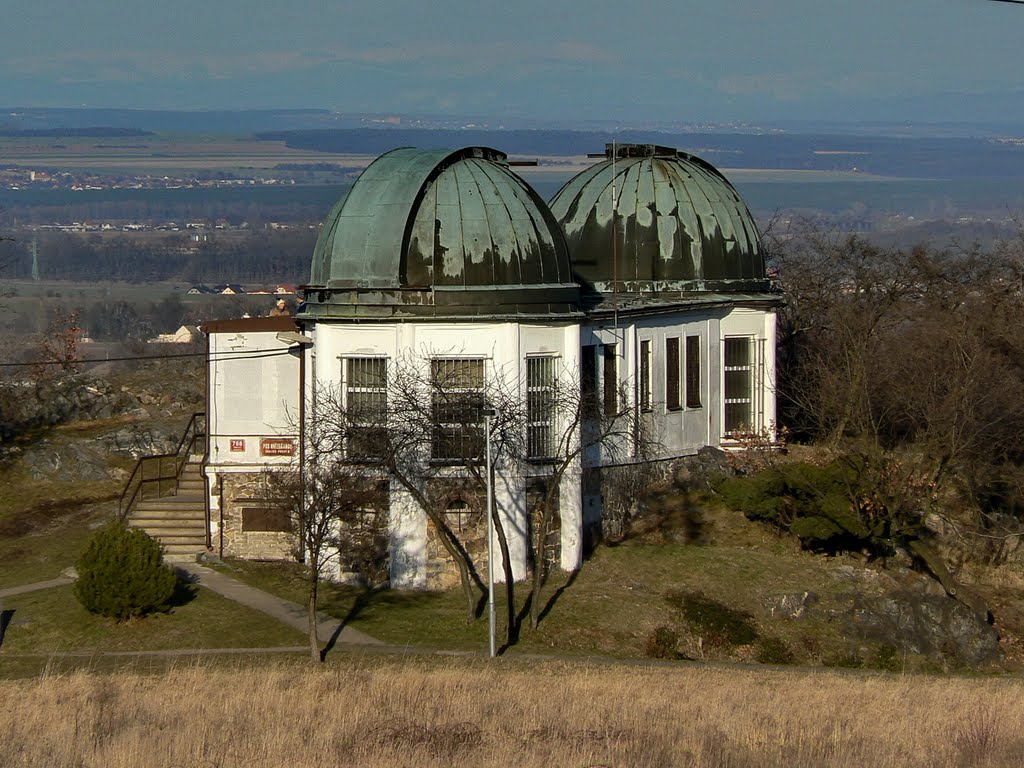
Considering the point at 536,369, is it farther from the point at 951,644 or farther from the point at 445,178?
the point at 951,644

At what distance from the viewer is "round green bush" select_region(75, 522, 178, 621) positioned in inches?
1300

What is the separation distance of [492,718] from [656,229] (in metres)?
19.7

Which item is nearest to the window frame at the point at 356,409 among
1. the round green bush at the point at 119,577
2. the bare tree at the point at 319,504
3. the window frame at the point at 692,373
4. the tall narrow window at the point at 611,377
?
the bare tree at the point at 319,504

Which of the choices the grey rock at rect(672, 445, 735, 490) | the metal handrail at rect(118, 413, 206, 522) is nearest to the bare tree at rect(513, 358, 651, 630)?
the grey rock at rect(672, 445, 735, 490)

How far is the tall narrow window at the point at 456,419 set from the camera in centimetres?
3306

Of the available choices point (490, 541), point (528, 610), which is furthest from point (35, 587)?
point (490, 541)

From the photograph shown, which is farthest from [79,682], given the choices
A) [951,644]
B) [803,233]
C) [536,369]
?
[803,233]

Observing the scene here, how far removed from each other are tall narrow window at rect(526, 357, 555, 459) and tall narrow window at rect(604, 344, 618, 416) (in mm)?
3084

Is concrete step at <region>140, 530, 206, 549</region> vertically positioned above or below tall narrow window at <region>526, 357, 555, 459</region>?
below

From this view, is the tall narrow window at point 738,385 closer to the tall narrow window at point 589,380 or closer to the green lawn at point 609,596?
the green lawn at point 609,596

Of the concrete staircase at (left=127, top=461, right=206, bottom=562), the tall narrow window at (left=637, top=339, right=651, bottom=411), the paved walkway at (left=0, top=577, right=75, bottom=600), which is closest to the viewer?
the paved walkway at (left=0, top=577, right=75, bottom=600)

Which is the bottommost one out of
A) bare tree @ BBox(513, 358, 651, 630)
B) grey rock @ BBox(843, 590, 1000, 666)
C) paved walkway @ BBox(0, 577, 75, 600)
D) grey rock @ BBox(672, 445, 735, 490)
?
grey rock @ BBox(843, 590, 1000, 666)

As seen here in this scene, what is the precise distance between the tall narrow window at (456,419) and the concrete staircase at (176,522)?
7.45m

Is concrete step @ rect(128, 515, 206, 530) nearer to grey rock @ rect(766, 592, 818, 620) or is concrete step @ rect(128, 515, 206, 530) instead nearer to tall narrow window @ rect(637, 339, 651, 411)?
tall narrow window @ rect(637, 339, 651, 411)
